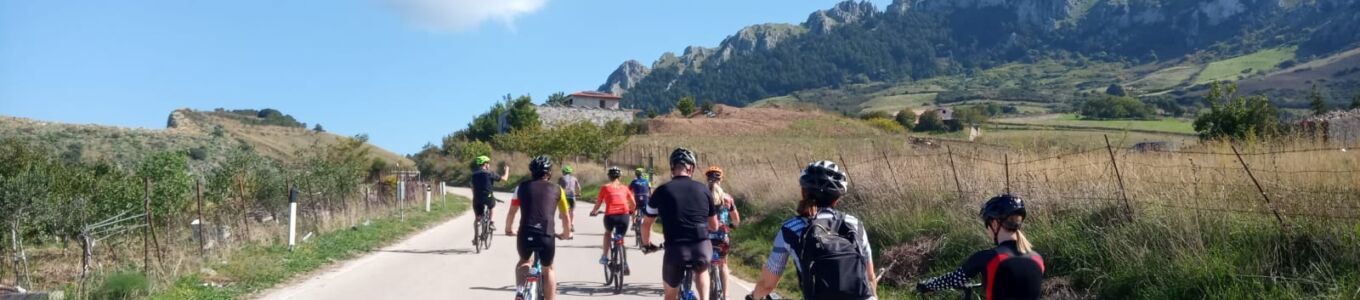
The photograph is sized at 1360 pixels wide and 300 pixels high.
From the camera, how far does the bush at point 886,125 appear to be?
85.2 m

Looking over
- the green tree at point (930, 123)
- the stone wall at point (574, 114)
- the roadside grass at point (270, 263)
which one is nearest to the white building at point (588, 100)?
the stone wall at point (574, 114)

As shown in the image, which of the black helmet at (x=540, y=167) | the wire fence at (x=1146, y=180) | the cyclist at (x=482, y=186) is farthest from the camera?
the cyclist at (x=482, y=186)

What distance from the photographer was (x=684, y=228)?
7160 mm

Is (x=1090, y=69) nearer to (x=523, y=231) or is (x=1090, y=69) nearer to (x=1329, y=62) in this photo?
(x=1329, y=62)

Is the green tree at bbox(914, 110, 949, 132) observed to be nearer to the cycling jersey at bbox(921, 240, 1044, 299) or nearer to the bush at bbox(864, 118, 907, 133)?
the bush at bbox(864, 118, 907, 133)

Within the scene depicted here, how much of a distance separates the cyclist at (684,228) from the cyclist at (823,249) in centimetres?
249

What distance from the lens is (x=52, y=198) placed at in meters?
12.4

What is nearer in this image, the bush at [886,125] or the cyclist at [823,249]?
the cyclist at [823,249]

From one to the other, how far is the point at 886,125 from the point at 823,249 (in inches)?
3370

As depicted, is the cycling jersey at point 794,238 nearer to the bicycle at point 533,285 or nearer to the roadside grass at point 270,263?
the bicycle at point 533,285

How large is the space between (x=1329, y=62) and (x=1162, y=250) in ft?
503

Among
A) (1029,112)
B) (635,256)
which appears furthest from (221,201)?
(1029,112)

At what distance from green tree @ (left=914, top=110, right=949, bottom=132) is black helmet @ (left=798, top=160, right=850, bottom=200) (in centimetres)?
8252

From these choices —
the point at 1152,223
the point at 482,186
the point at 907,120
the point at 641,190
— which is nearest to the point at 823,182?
the point at 1152,223
